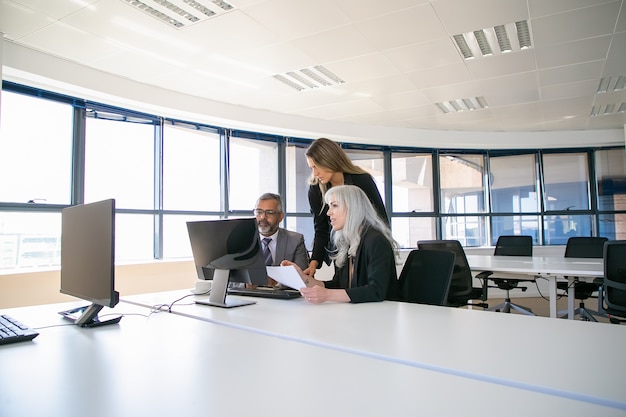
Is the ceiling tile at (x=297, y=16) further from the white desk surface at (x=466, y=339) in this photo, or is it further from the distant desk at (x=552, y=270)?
the distant desk at (x=552, y=270)

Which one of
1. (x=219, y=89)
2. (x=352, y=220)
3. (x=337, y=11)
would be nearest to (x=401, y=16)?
(x=337, y=11)

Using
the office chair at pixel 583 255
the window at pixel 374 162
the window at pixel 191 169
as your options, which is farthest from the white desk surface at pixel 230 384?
the window at pixel 374 162

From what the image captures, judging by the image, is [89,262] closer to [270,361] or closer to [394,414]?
[270,361]

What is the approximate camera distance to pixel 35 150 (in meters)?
3.95

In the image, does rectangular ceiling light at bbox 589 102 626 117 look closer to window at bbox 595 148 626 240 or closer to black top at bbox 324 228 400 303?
window at bbox 595 148 626 240

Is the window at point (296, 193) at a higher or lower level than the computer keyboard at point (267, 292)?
higher

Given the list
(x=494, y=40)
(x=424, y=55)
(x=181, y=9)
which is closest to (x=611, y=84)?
(x=494, y=40)

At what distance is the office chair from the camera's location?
3.82 metres

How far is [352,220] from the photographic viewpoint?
201 centimetres

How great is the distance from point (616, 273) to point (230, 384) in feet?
10.2

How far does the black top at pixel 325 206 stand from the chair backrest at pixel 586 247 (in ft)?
11.5

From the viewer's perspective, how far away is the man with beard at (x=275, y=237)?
2.71m

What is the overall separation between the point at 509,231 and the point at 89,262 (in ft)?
22.9

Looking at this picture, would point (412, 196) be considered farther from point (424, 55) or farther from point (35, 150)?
point (35, 150)
